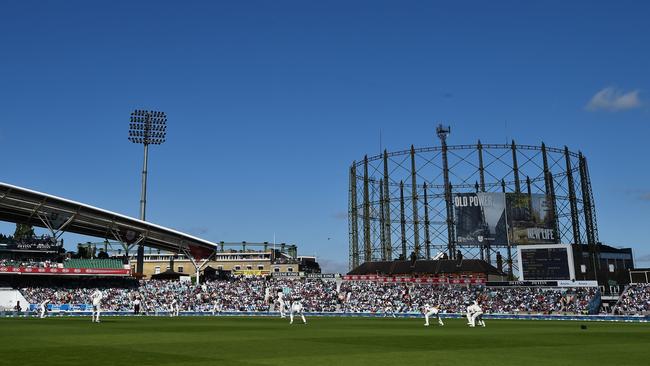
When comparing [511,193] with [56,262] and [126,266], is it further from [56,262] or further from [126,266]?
[56,262]

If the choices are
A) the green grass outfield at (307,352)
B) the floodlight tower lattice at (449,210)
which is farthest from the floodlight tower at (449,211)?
the green grass outfield at (307,352)

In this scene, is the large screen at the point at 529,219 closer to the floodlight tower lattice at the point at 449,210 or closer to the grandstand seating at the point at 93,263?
the floodlight tower lattice at the point at 449,210

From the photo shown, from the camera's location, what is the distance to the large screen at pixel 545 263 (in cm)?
7338

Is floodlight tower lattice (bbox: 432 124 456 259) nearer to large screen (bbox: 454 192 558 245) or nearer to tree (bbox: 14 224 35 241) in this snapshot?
large screen (bbox: 454 192 558 245)

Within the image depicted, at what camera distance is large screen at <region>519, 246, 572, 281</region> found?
73.4 metres

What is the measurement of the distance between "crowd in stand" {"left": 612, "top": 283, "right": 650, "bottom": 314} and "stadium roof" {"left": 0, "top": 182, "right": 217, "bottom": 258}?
184ft

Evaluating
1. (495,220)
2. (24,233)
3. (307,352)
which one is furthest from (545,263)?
(24,233)

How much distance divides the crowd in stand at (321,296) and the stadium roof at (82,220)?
661 centimetres

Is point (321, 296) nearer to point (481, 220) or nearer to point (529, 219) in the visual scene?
point (481, 220)

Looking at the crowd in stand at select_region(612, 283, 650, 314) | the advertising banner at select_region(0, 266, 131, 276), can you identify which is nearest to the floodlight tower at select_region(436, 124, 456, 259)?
the crowd in stand at select_region(612, 283, 650, 314)

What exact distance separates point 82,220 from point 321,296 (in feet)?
109

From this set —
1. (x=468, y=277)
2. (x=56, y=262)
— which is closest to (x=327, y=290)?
(x=468, y=277)

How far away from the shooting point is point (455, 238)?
282 ft

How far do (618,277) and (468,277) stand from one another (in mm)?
21782
